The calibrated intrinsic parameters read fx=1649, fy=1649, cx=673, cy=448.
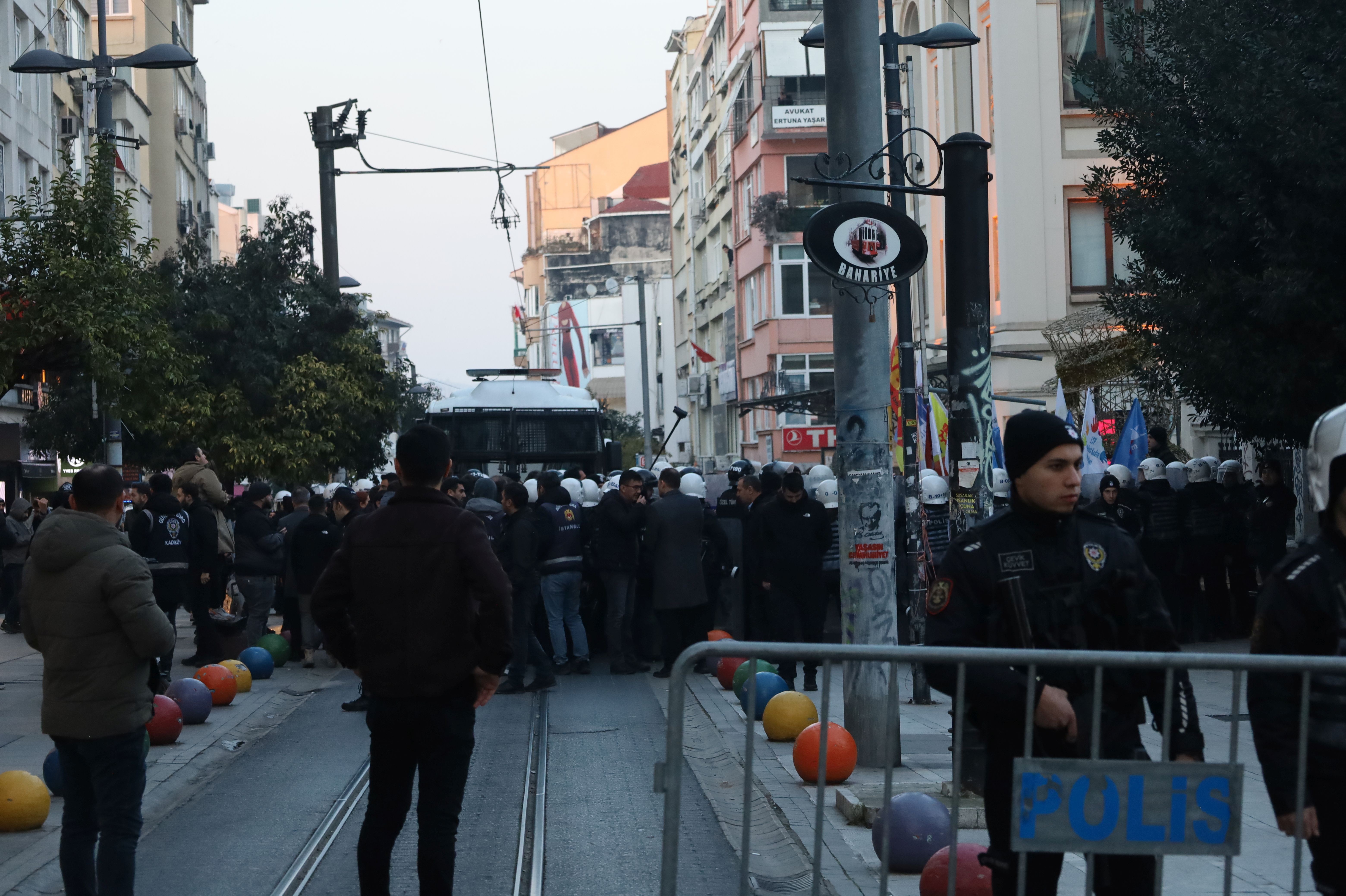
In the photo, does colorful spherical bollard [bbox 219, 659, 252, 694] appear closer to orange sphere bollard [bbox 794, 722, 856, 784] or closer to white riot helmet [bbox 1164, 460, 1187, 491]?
orange sphere bollard [bbox 794, 722, 856, 784]

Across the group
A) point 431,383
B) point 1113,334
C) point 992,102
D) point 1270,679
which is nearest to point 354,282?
point 992,102

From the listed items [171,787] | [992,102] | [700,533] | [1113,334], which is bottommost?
[171,787]

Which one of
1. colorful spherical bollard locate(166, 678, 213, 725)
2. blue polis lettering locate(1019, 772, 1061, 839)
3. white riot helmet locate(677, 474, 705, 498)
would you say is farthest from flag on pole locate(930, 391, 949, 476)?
blue polis lettering locate(1019, 772, 1061, 839)

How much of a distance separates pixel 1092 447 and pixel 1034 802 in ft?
45.2

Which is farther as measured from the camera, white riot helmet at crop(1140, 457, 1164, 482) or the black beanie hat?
white riot helmet at crop(1140, 457, 1164, 482)

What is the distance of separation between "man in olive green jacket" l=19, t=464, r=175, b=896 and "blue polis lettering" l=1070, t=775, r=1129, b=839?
10.9 feet

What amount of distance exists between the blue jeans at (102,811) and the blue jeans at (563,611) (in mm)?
9217

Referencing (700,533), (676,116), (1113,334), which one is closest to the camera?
(700,533)

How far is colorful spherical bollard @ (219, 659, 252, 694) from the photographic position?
13875 mm

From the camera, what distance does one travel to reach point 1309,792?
12.9ft

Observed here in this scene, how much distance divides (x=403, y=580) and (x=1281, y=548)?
12.0 meters

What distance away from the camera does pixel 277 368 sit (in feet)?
95.3

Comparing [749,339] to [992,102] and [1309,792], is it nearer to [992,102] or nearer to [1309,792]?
[992,102]

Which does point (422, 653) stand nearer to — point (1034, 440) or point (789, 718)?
point (1034, 440)
